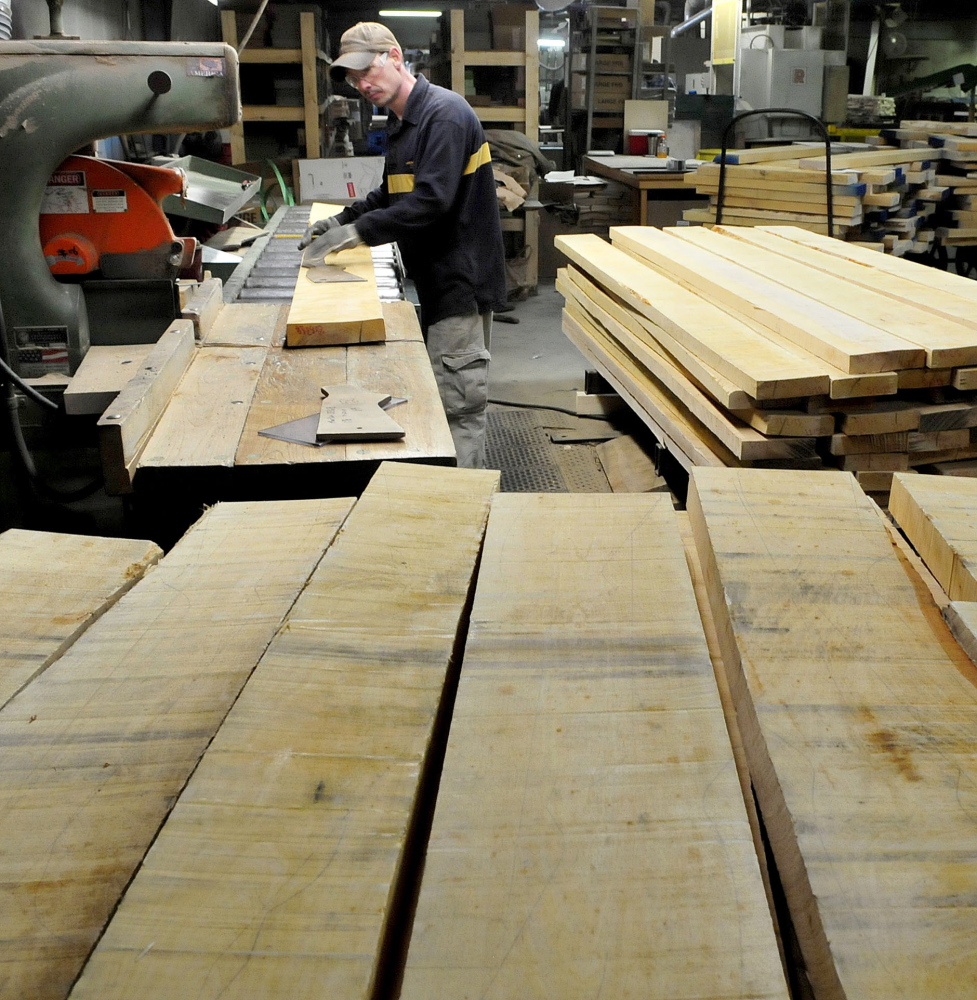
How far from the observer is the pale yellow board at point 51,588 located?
108cm

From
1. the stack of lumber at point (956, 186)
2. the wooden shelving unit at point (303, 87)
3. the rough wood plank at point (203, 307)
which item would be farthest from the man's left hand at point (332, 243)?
the stack of lumber at point (956, 186)

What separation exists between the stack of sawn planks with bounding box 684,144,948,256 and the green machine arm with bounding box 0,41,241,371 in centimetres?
380

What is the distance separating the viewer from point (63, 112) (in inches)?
88.4

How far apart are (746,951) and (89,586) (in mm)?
898

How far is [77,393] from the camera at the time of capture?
2.21 metres

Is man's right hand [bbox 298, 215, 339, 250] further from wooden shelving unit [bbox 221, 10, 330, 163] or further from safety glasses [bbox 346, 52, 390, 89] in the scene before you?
wooden shelving unit [bbox 221, 10, 330, 163]

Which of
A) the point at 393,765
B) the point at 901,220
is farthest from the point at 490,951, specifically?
the point at 901,220

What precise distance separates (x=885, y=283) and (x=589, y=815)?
284 centimetres

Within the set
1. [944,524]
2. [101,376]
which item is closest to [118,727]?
[944,524]

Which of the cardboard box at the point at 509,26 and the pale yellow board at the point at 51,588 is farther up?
the cardboard box at the point at 509,26

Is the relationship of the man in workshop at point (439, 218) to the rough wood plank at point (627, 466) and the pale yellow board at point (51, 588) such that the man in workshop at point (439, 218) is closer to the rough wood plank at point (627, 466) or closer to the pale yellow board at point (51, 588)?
the rough wood plank at point (627, 466)

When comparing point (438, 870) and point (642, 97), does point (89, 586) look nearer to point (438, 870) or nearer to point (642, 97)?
point (438, 870)

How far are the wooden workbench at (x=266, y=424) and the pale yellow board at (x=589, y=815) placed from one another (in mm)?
788

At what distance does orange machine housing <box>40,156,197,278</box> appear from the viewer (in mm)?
2439
